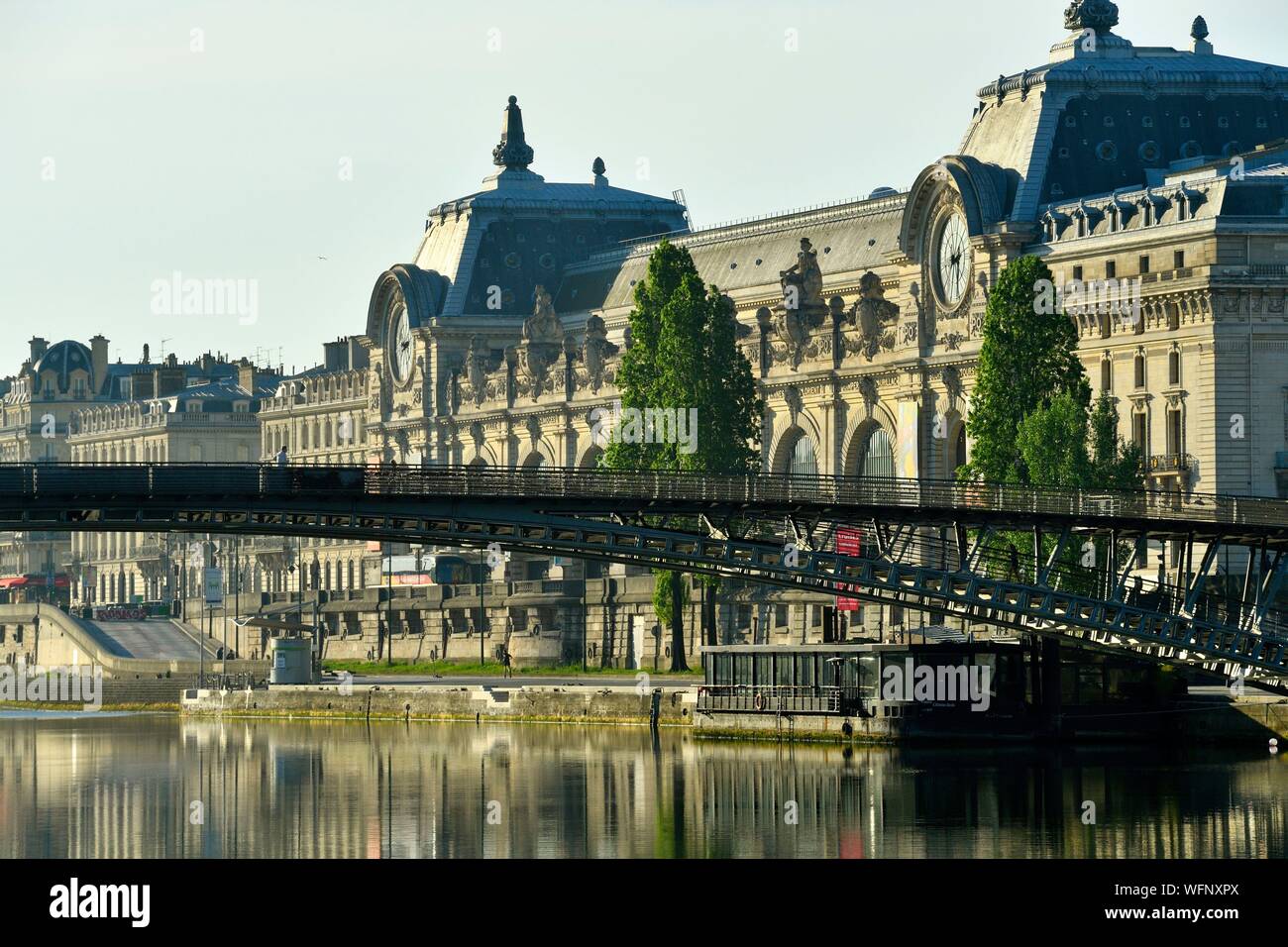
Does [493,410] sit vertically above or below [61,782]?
above

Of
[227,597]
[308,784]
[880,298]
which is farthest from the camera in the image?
[227,597]

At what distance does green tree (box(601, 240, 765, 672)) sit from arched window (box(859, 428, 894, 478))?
56.5ft

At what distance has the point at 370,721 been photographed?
13238 centimetres

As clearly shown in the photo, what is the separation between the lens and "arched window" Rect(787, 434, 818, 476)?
16225 cm

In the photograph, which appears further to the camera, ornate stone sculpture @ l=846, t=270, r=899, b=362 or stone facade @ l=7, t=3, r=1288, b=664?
ornate stone sculpture @ l=846, t=270, r=899, b=362

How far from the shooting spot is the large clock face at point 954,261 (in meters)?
146

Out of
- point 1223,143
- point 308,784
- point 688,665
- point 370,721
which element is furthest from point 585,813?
point 1223,143

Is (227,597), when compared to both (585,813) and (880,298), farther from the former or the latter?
(585,813)

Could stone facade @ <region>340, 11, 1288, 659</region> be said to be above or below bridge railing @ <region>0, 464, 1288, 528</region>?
above

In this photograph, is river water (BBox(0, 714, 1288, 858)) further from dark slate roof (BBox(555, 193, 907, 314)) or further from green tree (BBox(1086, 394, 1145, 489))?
dark slate roof (BBox(555, 193, 907, 314))

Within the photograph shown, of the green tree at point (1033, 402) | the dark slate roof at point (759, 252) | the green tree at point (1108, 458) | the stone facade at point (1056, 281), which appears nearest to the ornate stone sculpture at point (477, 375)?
the dark slate roof at point (759, 252)

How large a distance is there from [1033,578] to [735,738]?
10619mm

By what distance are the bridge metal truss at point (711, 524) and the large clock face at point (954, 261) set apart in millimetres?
48518

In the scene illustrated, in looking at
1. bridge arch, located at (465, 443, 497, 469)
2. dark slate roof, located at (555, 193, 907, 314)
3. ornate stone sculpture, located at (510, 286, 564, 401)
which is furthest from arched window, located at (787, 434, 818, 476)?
bridge arch, located at (465, 443, 497, 469)
